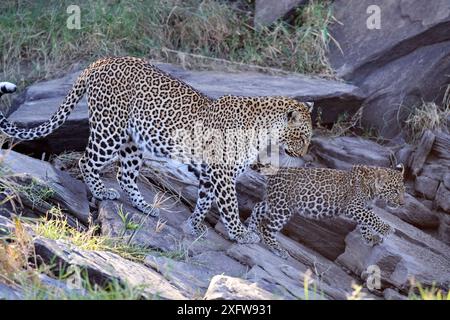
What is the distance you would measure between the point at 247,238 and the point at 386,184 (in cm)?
163

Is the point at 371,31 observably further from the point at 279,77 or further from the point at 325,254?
the point at 325,254

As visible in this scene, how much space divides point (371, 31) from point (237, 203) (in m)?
4.26

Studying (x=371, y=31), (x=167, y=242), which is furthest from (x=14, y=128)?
(x=371, y=31)

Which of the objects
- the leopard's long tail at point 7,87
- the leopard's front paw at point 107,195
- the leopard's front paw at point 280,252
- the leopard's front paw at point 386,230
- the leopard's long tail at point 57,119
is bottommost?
the leopard's front paw at point 280,252

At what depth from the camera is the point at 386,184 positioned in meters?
11.5

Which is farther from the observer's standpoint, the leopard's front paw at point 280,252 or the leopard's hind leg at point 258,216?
the leopard's hind leg at point 258,216

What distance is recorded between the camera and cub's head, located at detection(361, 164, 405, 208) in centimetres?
1149

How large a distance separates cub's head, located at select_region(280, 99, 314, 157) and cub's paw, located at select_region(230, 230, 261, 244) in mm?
907

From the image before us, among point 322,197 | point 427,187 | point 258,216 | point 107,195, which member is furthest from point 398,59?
point 107,195

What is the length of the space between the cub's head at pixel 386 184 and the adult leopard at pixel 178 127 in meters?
0.79

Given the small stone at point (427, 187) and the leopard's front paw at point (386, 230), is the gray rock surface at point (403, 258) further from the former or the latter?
the small stone at point (427, 187)

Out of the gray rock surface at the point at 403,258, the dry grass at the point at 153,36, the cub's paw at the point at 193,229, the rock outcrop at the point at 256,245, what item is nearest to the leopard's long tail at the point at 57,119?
the rock outcrop at the point at 256,245

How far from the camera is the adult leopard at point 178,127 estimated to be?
36.0 ft
